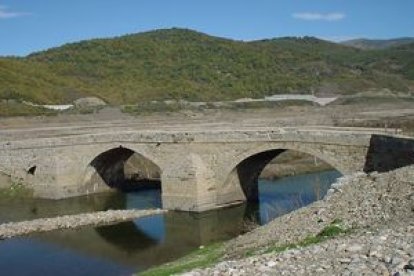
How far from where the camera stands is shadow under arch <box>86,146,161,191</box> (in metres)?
38.6

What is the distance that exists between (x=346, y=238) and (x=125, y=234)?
54.9 ft

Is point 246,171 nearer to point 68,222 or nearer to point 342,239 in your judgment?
point 68,222

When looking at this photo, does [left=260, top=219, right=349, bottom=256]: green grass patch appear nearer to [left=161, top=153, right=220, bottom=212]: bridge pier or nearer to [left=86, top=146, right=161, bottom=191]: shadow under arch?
[left=161, top=153, right=220, bottom=212]: bridge pier

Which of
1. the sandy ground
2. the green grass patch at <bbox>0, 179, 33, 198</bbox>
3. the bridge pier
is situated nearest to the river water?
the bridge pier

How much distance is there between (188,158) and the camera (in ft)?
107

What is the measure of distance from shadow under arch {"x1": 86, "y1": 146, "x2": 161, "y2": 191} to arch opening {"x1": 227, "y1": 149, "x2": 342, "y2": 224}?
614 cm

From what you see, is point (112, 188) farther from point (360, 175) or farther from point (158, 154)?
point (360, 175)

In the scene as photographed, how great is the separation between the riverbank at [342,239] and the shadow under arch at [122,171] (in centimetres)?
1899

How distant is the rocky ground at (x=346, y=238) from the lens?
10.9 metres

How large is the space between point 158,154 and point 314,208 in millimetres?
16044

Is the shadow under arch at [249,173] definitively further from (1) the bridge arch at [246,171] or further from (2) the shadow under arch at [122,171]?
(2) the shadow under arch at [122,171]

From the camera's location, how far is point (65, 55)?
105375mm

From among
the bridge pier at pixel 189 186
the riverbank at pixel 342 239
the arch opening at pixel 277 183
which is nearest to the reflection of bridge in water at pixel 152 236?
the bridge pier at pixel 189 186

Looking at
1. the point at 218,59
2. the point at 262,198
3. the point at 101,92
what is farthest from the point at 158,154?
the point at 218,59
